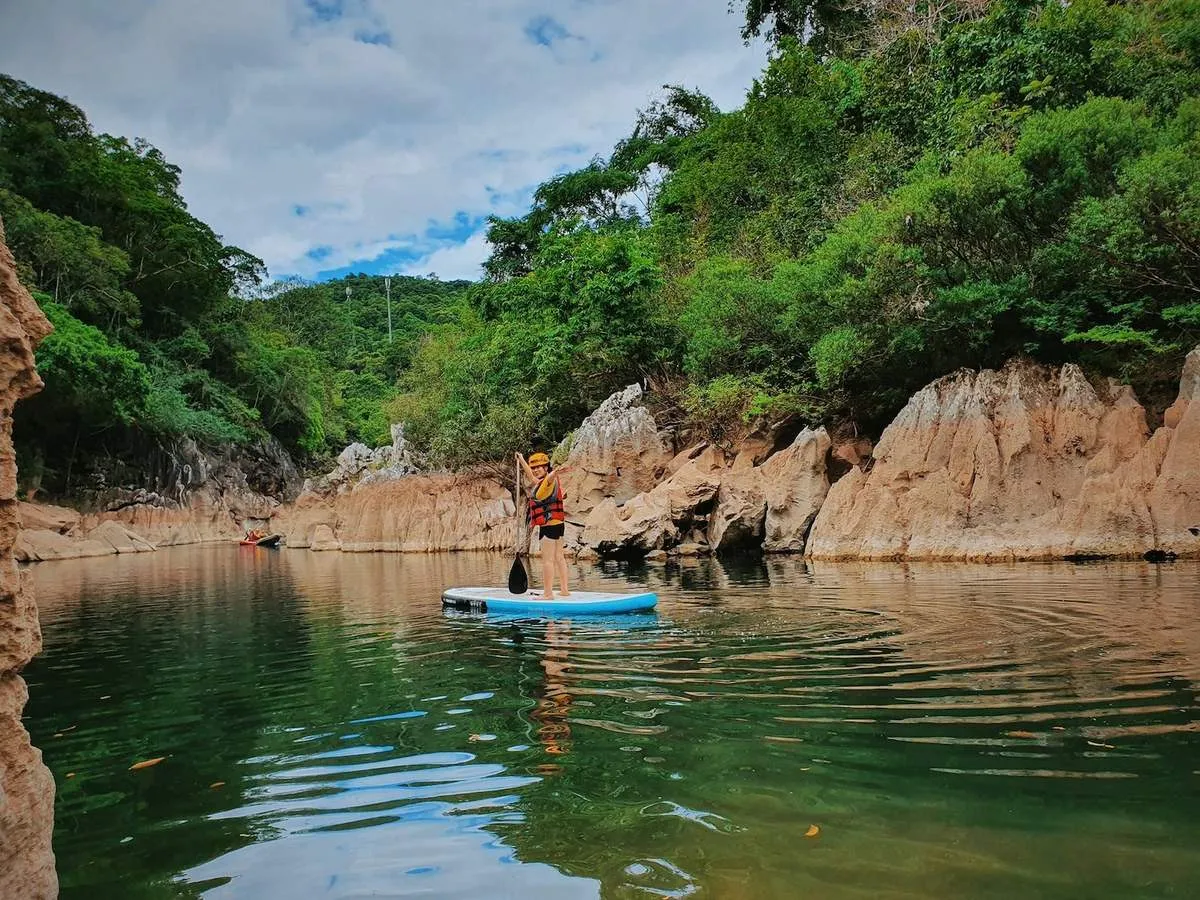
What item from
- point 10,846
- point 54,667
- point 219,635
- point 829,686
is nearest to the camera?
point 10,846

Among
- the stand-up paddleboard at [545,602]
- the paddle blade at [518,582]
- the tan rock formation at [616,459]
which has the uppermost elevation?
the tan rock formation at [616,459]

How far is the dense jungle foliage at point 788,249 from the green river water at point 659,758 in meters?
8.78

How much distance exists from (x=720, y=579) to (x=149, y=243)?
38512 millimetres

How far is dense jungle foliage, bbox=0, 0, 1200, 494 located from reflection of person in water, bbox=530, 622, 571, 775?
37.5 feet

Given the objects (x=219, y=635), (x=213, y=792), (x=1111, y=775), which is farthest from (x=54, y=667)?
(x=1111, y=775)

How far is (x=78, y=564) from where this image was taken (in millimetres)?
25281

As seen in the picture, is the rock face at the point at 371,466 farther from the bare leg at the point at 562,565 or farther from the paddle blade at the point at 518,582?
the bare leg at the point at 562,565

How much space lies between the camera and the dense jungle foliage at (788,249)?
45.9ft

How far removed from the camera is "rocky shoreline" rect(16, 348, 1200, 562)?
1219 centimetres

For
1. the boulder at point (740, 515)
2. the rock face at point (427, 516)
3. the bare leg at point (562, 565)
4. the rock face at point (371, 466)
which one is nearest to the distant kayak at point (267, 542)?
the rock face at point (371, 466)

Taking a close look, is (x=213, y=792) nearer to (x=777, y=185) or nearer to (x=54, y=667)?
(x=54, y=667)

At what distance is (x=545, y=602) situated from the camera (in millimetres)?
9133

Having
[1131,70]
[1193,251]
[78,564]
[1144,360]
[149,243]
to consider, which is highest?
[149,243]

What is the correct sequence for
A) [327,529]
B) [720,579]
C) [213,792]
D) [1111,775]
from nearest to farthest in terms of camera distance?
[1111,775] → [213,792] → [720,579] → [327,529]
